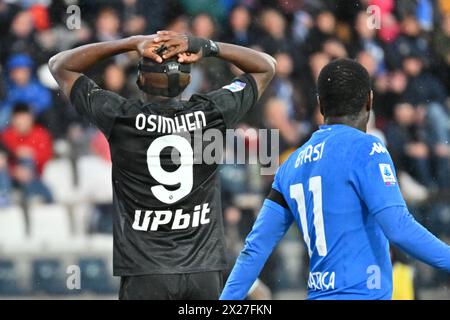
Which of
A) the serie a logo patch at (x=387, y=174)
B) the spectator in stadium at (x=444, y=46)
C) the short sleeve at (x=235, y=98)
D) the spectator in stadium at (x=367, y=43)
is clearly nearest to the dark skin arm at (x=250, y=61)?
the short sleeve at (x=235, y=98)

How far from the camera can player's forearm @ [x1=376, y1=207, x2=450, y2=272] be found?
3.76 meters

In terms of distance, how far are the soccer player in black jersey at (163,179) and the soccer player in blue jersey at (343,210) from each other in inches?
29.8

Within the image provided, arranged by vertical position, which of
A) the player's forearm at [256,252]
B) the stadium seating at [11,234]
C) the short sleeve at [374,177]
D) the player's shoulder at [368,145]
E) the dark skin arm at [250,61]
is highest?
the dark skin arm at [250,61]

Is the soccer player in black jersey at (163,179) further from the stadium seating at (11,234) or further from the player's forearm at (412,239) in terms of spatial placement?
the stadium seating at (11,234)

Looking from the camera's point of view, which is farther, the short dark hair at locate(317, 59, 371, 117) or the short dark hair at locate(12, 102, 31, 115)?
the short dark hair at locate(12, 102, 31, 115)

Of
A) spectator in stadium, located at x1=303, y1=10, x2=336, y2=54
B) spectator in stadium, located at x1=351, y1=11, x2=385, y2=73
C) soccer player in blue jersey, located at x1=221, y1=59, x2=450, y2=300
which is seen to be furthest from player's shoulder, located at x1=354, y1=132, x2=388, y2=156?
spectator in stadium, located at x1=351, y1=11, x2=385, y2=73

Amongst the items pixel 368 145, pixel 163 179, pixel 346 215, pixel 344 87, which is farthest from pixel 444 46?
pixel 346 215

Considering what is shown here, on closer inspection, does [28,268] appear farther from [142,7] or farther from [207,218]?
[207,218]

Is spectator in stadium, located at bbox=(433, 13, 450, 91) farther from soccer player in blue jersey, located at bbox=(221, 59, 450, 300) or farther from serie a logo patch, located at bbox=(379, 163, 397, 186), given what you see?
serie a logo patch, located at bbox=(379, 163, 397, 186)

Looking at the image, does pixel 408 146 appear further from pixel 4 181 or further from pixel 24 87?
pixel 4 181

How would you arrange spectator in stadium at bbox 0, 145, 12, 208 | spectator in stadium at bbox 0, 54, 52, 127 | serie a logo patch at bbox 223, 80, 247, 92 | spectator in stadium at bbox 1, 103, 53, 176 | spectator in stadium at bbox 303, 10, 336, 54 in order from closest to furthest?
serie a logo patch at bbox 223, 80, 247, 92 < spectator in stadium at bbox 0, 145, 12, 208 < spectator in stadium at bbox 1, 103, 53, 176 < spectator in stadium at bbox 0, 54, 52, 127 < spectator in stadium at bbox 303, 10, 336, 54

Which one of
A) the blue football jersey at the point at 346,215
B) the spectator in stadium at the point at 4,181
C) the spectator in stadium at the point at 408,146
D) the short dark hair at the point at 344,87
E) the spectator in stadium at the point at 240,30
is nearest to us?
the blue football jersey at the point at 346,215

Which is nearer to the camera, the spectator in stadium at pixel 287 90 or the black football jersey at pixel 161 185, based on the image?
the black football jersey at pixel 161 185

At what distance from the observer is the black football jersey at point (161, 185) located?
4.84 m
